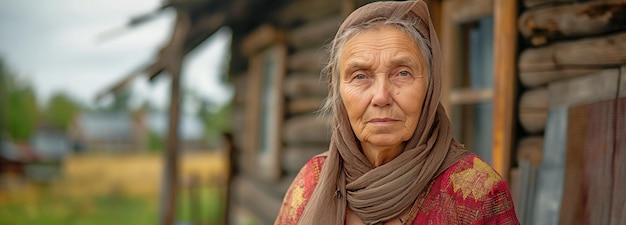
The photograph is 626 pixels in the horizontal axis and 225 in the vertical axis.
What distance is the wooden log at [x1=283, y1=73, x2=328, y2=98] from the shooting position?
6.47 m

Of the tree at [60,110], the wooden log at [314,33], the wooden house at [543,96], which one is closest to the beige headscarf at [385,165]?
the wooden house at [543,96]

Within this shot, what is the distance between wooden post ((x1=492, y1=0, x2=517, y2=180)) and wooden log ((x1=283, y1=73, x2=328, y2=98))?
251cm

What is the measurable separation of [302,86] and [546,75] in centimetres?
341

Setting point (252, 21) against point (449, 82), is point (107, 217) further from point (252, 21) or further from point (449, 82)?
point (449, 82)

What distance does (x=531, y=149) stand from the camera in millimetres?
3703

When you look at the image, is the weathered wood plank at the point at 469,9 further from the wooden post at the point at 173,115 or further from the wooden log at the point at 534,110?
the wooden post at the point at 173,115

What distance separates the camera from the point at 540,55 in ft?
12.0

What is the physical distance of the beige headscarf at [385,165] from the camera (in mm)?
2066

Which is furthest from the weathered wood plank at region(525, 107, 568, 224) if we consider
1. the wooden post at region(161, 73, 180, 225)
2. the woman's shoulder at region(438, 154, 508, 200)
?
the wooden post at region(161, 73, 180, 225)

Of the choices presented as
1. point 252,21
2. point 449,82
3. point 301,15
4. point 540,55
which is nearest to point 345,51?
point 540,55

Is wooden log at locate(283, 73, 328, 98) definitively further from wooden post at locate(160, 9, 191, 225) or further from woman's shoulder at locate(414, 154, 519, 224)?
woman's shoulder at locate(414, 154, 519, 224)

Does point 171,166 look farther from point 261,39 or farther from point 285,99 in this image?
point 261,39

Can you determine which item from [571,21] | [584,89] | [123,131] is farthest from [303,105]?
[123,131]

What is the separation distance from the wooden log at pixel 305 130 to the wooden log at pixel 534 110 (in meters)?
2.30
